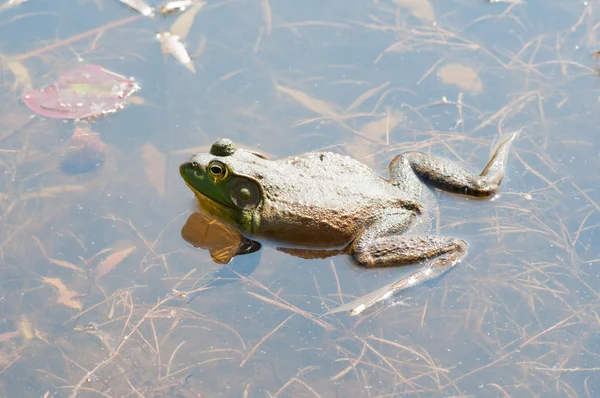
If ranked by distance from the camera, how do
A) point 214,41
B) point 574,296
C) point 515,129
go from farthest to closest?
1. point 214,41
2. point 515,129
3. point 574,296

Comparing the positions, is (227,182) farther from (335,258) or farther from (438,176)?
(438,176)

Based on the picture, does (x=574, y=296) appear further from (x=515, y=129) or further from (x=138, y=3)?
(x=138, y=3)

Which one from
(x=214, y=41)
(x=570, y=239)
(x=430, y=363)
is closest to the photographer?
(x=430, y=363)

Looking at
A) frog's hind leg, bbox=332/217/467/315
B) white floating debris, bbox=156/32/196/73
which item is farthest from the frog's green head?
white floating debris, bbox=156/32/196/73

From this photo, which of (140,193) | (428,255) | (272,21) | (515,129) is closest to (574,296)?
(428,255)

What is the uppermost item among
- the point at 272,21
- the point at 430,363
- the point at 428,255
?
the point at 272,21

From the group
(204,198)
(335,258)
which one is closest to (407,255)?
(335,258)

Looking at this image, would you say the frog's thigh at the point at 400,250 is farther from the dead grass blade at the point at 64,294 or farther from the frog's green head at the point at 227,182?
the dead grass blade at the point at 64,294

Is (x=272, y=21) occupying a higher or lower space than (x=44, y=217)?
higher
